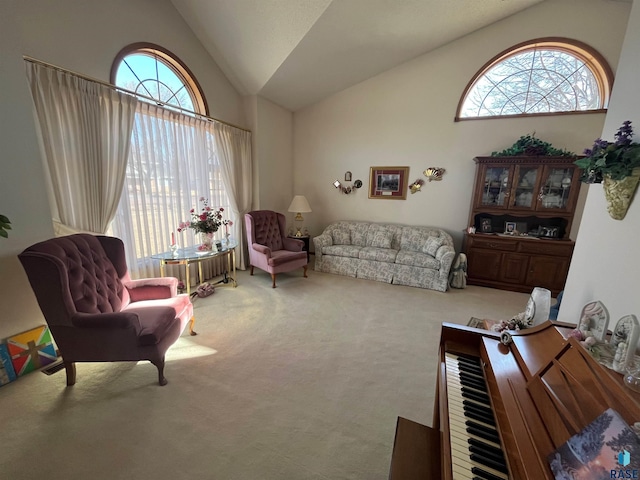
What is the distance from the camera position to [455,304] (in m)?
3.40

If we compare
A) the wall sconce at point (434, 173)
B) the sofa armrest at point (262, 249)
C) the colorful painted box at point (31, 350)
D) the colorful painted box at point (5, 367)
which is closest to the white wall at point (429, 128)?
the wall sconce at point (434, 173)

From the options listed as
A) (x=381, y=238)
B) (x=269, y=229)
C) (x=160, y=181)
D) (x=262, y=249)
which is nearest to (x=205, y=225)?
(x=160, y=181)

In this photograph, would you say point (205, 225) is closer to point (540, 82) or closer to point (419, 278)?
point (419, 278)

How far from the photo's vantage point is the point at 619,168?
128 centimetres

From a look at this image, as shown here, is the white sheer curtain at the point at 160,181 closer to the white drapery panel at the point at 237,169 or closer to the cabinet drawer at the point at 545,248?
the white drapery panel at the point at 237,169

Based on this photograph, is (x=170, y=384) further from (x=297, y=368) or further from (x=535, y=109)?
(x=535, y=109)

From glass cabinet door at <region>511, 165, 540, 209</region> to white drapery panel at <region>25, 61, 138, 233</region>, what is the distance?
15.7 feet

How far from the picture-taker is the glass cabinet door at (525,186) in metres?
3.69

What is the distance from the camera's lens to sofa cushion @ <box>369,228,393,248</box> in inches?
179

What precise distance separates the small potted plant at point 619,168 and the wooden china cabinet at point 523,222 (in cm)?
263

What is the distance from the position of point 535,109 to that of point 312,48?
326 cm

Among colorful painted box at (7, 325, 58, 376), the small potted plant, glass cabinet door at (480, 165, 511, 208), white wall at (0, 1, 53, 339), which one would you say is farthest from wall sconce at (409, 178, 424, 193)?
colorful painted box at (7, 325, 58, 376)

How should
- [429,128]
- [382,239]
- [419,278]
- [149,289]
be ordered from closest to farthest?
1. [149,289]
2. [419,278]
3. [429,128]
4. [382,239]

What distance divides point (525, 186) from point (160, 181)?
480cm
